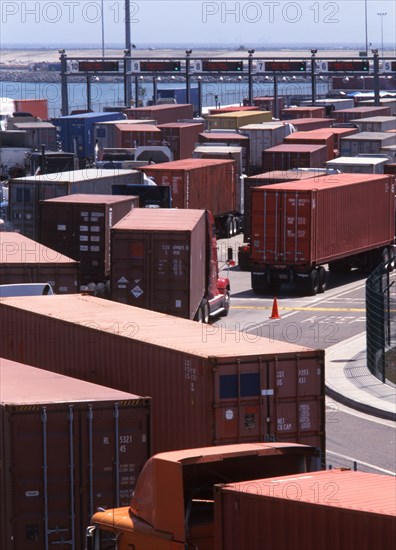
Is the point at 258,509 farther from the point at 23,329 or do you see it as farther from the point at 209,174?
the point at 209,174

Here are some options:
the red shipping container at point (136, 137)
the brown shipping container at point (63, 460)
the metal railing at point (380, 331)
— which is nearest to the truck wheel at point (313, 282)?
the metal railing at point (380, 331)

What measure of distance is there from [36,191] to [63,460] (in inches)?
1147

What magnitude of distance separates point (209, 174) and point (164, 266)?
2534 cm

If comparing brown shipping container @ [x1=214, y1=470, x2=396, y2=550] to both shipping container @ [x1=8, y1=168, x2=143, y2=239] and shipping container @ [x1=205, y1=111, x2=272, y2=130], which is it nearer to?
shipping container @ [x1=8, y1=168, x2=143, y2=239]

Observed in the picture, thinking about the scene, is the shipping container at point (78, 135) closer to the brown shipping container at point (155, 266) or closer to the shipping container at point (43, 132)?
the shipping container at point (43, 132)

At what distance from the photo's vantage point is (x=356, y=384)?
32938mm

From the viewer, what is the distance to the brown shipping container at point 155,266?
33.8m

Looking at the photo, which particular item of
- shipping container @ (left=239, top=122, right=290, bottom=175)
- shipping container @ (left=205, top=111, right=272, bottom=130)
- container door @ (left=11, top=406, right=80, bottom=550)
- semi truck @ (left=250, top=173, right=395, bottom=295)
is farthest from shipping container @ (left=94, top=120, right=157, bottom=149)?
container door @ (left=11, top=406, right=80, bottom=550)

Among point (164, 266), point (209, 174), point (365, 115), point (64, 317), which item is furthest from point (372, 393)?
point (365, 115)

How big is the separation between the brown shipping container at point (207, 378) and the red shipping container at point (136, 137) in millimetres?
60010

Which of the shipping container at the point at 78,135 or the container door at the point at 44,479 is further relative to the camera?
the shipping container at the point at 78,135

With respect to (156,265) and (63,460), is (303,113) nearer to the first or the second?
(156,265)

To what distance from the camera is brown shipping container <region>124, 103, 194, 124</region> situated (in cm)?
9962

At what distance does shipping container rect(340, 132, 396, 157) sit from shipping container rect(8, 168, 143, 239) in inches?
1038
